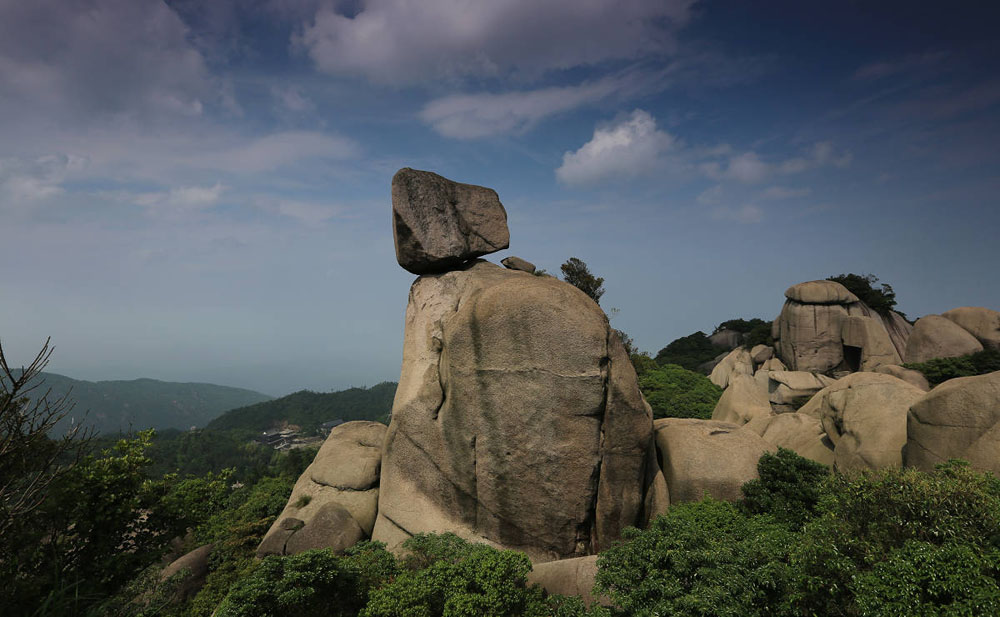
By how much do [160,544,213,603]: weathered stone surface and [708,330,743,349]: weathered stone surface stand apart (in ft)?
A: 223

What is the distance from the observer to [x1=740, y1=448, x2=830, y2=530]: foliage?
13047 millimetres

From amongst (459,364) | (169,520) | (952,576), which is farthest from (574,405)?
(169,520)

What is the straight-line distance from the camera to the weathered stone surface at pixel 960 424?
37.8 ft

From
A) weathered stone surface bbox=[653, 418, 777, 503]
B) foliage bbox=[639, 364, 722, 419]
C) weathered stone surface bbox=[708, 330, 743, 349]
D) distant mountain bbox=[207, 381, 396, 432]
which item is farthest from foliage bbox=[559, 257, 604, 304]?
distant mountain bbox=[207, 381, 396, 432]

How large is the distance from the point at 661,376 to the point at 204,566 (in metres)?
39.0

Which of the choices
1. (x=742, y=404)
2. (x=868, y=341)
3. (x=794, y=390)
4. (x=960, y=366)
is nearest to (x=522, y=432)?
(x=742, y=404)

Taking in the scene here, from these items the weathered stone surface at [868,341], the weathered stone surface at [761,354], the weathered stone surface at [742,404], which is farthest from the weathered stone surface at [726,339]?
the weathered stone surface at [742,404]

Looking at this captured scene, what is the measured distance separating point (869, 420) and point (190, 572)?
77.5 ft

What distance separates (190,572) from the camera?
46.4ft

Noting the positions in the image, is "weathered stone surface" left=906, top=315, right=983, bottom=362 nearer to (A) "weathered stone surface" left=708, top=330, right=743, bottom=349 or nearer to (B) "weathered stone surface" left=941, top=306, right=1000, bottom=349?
(B) "weathered stone surface" left=941, top=306, right=1000, bottom=349

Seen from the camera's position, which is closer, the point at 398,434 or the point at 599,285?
the point at 398,434

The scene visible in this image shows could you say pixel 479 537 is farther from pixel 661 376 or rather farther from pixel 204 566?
pixel 661 376

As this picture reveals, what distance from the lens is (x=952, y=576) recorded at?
6.70 m

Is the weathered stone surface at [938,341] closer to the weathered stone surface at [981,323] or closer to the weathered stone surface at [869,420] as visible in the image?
the weathered stone surface at [981,323]
